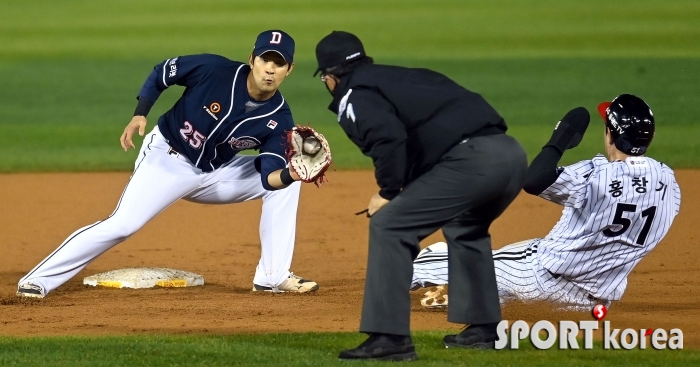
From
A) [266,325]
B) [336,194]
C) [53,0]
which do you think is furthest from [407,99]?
[53,0]

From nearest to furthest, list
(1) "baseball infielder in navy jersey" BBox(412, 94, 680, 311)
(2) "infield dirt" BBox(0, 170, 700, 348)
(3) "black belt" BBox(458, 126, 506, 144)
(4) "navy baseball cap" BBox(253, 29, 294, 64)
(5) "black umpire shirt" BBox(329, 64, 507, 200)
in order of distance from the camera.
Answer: (5) "black umpire shirt" BBox(329, 64, 507, 200) → (3) "black belt" BBox(458, 126, 506, 144) → (1) "baseball infielder in navy jersey" BBox(412, 94, 680, 311) → (2) "infield dirt" BBox(0, 170, 700, 348) → (4) "navy baseball cap" BBox(253, 29, 294, 64)

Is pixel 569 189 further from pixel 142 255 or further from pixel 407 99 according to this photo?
pixel 142 255

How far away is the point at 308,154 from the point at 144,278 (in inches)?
71.7

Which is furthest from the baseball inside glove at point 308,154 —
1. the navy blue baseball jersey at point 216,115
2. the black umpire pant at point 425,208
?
the black umpire pant at point 425,208

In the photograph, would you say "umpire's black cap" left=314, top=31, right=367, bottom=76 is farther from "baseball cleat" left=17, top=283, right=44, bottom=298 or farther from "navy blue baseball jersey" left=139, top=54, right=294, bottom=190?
"baseball cleat" left=17, top=283, right=44, bottom=298

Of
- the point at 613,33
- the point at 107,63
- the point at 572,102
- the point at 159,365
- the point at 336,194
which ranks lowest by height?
the point at 159,365

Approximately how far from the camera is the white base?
7.37 meters

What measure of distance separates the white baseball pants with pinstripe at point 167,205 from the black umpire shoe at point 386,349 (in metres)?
2.14

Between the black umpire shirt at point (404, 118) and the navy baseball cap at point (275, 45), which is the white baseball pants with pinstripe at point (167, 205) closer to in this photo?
the navy baseball cap at point (275, 45)

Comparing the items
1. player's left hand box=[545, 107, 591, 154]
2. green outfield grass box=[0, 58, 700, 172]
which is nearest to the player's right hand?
player's left hand box=[545, 107, 591, 154]

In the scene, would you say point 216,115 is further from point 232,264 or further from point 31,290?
point 232,264

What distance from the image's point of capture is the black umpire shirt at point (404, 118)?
4895 mm

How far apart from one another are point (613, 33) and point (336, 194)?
55.4ft

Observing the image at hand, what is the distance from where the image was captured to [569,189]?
5.97 m
